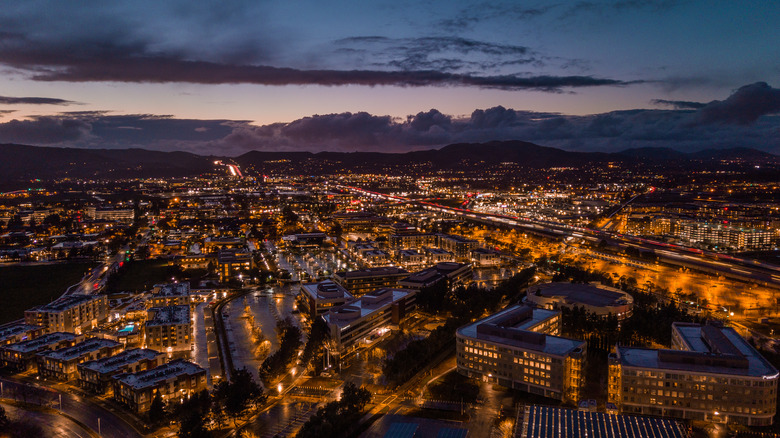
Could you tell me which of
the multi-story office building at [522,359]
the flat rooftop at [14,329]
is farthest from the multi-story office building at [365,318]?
the flat rooftop at [14,329]

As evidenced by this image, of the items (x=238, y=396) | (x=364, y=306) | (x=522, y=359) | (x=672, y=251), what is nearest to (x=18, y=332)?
(x=238, y=396)

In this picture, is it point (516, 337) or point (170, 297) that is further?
point (170, 297)

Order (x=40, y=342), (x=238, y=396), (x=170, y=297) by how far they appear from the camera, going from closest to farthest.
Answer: (x=238, y=396) < (x=40, y=342) < (x=170, y=297)

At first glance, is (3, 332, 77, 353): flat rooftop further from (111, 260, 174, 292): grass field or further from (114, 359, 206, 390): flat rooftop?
(111, 260, 174, 292): grass field

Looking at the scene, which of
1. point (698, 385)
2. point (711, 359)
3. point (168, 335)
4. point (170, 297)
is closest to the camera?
point (698, 385)

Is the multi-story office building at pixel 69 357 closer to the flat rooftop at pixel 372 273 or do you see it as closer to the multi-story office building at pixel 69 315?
the multi-story office building at pixel 69 315

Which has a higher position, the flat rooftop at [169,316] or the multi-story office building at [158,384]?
the flat rooftop at [169,316]

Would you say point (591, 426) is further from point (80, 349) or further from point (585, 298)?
point (80, 349)
